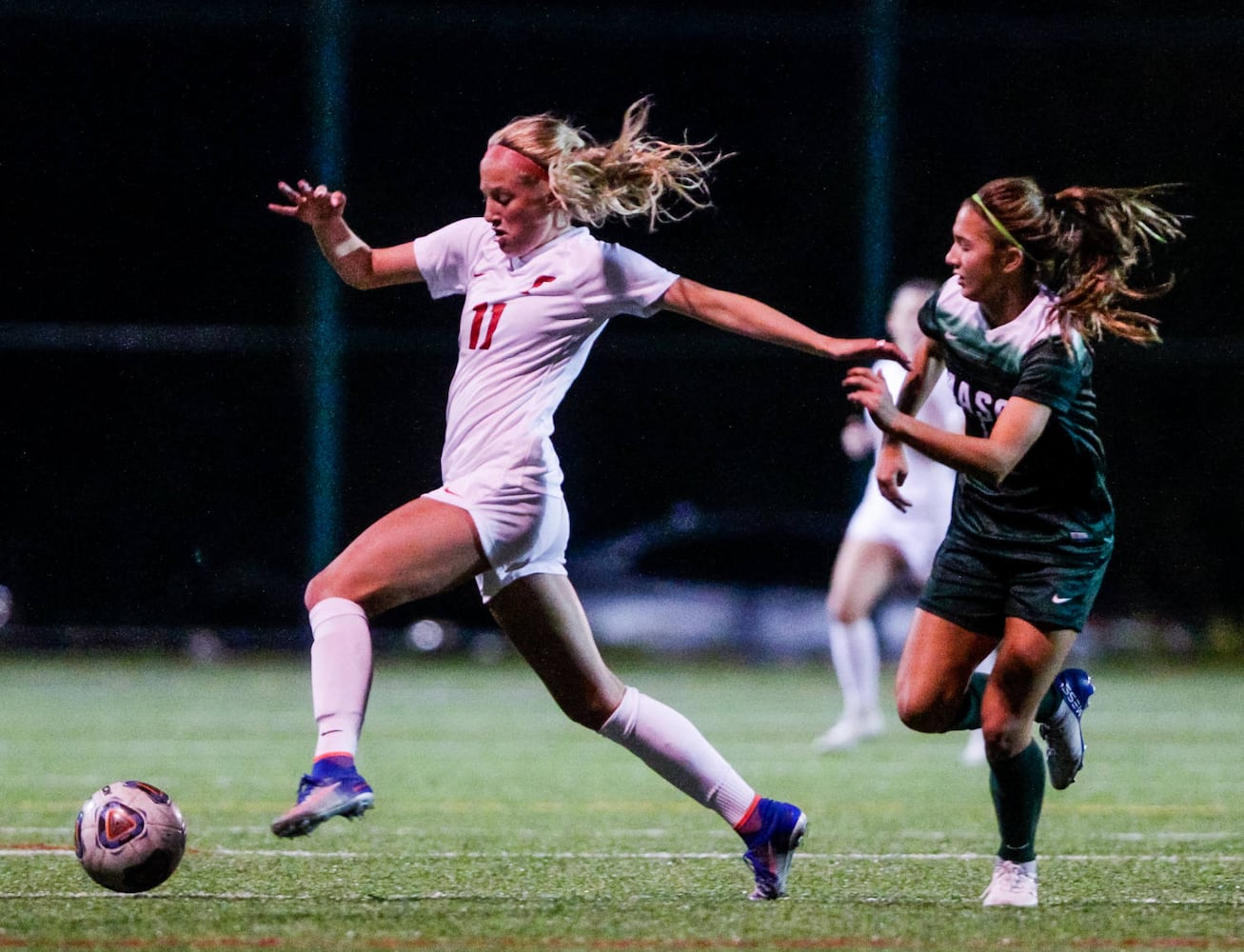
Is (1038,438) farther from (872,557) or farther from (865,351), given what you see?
(872,557)

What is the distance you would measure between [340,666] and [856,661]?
5.43 meters

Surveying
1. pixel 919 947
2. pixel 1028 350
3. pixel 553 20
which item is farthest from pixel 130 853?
→ pixel 553 20

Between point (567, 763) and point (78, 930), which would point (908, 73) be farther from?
point (78, 930)

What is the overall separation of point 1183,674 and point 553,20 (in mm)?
7769

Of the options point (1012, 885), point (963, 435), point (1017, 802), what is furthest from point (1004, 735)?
point (963, 435)

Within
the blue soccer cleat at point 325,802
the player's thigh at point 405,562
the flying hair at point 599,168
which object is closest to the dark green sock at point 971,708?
the player's thigh at point 405,562

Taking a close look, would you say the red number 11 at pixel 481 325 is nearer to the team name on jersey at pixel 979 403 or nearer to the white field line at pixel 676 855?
the team name on jersey at pixel 979 403

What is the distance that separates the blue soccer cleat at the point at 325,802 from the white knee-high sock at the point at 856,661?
5499mm

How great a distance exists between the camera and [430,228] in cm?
2019

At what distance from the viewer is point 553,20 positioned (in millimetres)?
18703

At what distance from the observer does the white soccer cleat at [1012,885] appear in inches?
195

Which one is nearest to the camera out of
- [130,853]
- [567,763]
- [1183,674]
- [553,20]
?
[130,853]

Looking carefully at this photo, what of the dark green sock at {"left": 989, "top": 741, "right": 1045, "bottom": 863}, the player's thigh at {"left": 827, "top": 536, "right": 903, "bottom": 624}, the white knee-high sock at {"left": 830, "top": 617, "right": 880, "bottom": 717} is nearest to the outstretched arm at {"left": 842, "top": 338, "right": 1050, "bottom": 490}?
the dark green sock at {"left": 989, "top": 741, "right": 1045, "bottom": 863}

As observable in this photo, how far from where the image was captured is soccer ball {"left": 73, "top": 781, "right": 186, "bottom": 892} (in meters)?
4.87
